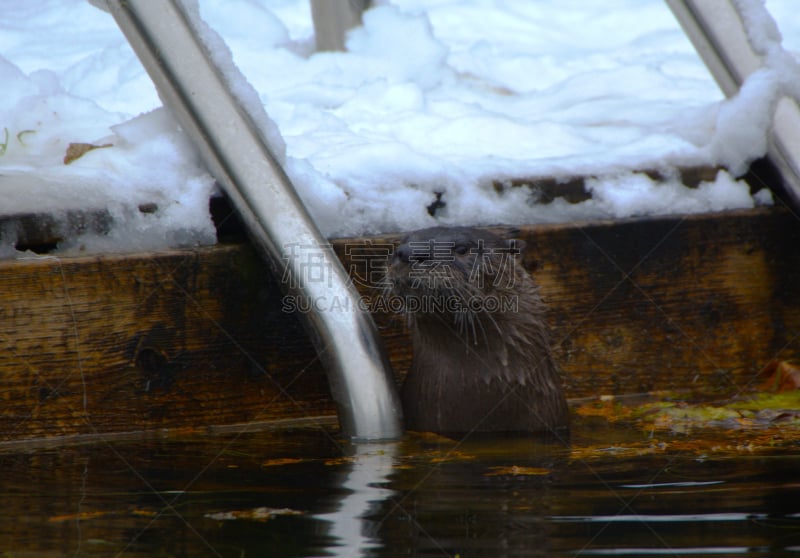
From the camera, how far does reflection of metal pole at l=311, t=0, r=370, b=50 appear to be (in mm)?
5164

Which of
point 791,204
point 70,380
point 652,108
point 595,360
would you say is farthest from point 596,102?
point 70,380

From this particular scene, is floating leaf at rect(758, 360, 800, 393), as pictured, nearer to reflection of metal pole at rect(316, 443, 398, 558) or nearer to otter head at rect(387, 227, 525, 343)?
otter head at rect(387, 227, 525, 343)

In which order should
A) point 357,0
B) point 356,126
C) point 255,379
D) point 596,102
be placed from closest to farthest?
point 255,379
point 356,126
point 596,102
point 357,0

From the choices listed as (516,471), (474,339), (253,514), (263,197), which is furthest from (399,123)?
(253,514)

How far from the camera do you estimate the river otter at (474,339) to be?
8.75 feet

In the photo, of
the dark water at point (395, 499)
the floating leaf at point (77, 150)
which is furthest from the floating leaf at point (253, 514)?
the floating leaf at point (77, 150)

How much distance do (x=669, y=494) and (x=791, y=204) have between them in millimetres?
1536

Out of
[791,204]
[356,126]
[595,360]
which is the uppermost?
[356,126]

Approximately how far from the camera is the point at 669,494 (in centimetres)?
184

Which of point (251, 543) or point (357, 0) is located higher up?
point (357, 0)

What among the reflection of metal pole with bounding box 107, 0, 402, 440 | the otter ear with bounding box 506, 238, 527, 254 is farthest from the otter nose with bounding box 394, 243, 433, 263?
the otter ear with bounding box 506, 238, 527, 254

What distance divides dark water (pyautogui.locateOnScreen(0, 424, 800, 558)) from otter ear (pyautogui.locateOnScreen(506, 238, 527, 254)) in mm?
585

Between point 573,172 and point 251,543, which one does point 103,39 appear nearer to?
point 573,172

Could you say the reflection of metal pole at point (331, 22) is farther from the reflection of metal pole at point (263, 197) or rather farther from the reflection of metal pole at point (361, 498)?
the reflection of metal pole at point (361, 498)
